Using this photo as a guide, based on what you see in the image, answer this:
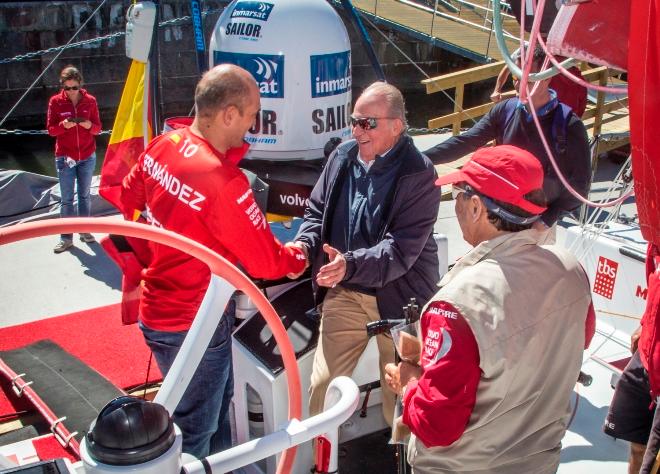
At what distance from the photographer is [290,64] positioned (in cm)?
449

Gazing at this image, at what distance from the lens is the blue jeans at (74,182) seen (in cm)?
666

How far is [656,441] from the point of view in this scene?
8.39 ft

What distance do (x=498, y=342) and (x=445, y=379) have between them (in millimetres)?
164

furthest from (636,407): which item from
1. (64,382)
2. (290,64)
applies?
(290,64)

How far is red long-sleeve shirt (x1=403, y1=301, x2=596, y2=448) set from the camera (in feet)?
6.07

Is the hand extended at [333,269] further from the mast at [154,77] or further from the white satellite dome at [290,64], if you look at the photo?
the mast at [154,77]

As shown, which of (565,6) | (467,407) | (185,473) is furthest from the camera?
(467,407)

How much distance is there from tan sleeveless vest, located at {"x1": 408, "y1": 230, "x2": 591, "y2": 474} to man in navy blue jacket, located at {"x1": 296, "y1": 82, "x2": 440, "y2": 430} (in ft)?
2.92

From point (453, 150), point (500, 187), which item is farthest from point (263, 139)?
point (500, 187)

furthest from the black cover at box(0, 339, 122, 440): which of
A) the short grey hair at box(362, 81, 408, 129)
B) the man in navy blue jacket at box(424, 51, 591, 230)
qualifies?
the man in navy blue jacket at box(424, 51, 591, 230)

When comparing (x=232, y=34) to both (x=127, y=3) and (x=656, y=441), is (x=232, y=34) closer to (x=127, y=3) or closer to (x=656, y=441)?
(x=656, y=441)

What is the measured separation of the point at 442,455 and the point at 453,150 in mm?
2390

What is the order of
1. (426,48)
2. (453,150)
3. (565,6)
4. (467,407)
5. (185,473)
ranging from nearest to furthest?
(185,473) → (565,6) → (467,407) → (453,150) → (426,48)

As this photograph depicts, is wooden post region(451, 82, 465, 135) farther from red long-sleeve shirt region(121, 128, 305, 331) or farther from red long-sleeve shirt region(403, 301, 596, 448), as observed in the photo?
red long-sleeve shirt region(403, 301, 596, 448)
